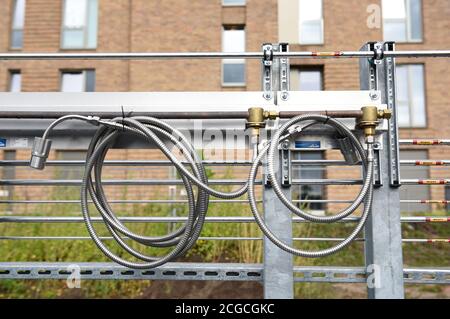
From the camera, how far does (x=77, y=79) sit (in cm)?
1209

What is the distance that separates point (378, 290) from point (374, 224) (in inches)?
12.5

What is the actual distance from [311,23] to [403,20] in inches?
111

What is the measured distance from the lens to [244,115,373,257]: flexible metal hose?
5.09 ft

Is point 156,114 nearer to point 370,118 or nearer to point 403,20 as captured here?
point 370,118

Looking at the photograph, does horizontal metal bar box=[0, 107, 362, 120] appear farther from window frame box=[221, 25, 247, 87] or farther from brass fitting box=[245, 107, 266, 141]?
window frame box=[221, 25, 247, 87]

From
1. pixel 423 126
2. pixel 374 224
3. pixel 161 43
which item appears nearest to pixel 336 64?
pixel 423 126

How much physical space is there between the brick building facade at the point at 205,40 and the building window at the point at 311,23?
0.57 ft

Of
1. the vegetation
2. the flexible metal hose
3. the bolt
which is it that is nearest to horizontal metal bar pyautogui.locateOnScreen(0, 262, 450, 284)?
the flexible metal hose

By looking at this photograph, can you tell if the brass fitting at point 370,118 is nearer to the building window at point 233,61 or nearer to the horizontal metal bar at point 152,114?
the horizontal metal bar at point 152,114

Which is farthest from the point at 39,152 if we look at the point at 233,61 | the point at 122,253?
the point at 233,61

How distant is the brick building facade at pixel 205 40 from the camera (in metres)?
11.1

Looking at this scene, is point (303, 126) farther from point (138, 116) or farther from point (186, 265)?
point (186, 265)

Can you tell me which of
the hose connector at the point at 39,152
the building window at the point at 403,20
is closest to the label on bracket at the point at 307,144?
the hose connector at the point at 39,152

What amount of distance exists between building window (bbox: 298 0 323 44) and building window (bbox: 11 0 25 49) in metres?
8.85
